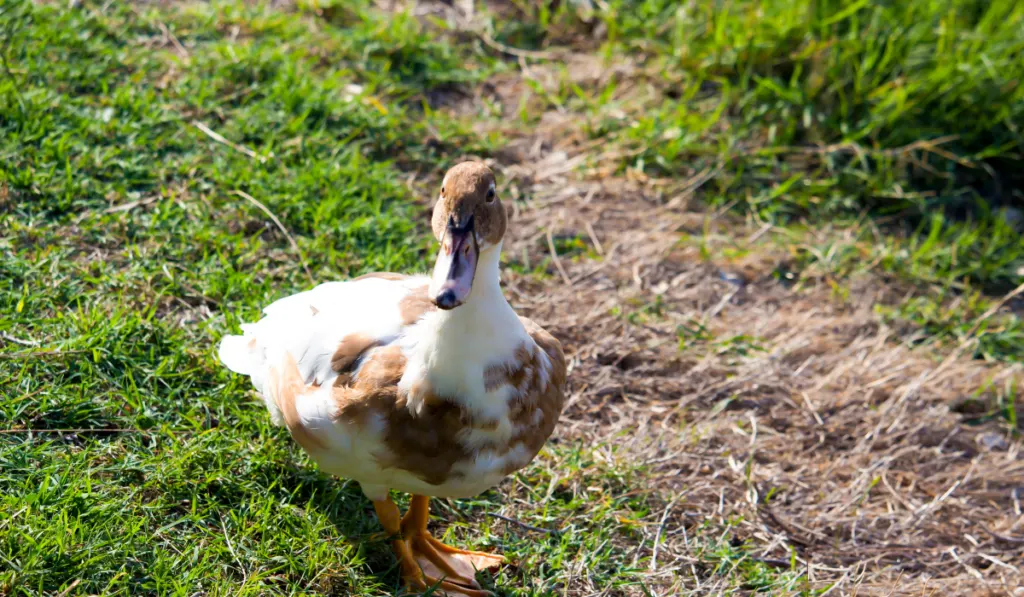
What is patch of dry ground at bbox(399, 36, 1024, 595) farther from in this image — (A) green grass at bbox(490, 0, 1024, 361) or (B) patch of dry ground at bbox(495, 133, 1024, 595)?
(A) green grass at bbox(490, 0, 1024, 361)

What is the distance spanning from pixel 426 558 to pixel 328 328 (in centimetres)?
76

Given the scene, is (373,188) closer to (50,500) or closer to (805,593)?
(50,500)

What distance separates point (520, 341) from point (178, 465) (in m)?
1.11

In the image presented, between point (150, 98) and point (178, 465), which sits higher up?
point (150, 98)

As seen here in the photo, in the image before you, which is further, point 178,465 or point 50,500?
point 178,465

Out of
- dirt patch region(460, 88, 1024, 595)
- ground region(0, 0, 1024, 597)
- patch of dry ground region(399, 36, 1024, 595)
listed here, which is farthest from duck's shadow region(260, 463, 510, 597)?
dirt patch region(460, 88, 1024, 595)

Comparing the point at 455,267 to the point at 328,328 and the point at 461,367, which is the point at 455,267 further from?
the point at 328,328

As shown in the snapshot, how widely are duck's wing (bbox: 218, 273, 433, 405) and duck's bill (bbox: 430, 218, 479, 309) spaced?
0.42 meters

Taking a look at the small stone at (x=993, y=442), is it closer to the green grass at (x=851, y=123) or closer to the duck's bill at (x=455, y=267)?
the green grass at (x=851, y=123)

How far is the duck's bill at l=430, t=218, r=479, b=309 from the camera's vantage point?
6.53 feet

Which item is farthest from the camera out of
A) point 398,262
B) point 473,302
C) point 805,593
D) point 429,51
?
point 429,51

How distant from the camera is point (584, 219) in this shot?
4.29 metres

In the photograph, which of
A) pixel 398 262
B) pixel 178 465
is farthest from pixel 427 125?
pixel 178 465

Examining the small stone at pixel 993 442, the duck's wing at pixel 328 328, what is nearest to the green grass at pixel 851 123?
the small stone at pixel 993 442
